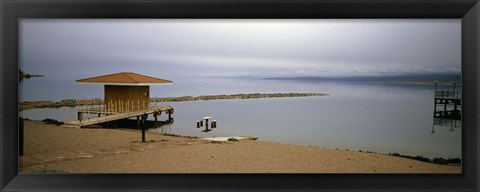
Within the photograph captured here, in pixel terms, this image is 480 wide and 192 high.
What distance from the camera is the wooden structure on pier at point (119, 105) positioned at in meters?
3.63

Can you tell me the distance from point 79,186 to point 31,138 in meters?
0.61

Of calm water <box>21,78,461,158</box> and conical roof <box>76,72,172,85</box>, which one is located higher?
conical roof <box>76,72,172,85</box>

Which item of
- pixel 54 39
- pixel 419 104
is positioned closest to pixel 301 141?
pixel 419 104

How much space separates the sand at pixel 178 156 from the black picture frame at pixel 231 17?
0.11 m

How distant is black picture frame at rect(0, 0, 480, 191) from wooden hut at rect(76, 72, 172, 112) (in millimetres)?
575

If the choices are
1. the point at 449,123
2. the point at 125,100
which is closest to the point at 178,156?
the point at 125,100

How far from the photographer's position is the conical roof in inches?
141

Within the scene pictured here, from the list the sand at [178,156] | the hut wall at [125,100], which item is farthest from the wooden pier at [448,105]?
the hut wall at [125,100]

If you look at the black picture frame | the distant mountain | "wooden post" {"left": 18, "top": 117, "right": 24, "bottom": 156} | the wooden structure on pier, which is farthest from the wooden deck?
the distant mountain

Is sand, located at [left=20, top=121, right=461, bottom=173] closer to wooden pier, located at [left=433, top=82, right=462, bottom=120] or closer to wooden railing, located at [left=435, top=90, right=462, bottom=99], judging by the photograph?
wooden pier, located at [left=433, top=82, right=462, bottom=120]

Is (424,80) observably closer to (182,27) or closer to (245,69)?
(245,69)

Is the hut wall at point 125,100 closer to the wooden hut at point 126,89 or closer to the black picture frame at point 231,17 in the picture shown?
the wooden hut at point 126,89

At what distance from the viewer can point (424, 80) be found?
3453mm

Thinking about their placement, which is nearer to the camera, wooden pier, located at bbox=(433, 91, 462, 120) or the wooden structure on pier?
wooden pier, located at bbox=(433, 91, 462, 120)
